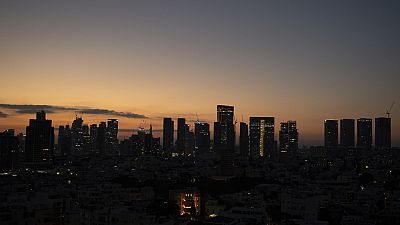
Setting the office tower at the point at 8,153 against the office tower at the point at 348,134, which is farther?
the office tower at the point at 348,134

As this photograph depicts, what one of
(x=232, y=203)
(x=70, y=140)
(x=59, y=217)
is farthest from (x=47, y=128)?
(x=59, y=217)

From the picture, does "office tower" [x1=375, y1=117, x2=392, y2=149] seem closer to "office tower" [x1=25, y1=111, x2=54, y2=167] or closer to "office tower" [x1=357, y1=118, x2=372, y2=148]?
"office tower" [x1=357, y1=118, x2=372, y2=148]

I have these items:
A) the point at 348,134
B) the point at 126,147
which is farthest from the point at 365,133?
the point at 126,147

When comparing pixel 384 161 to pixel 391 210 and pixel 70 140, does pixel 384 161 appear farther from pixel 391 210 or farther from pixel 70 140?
pixel 70 140

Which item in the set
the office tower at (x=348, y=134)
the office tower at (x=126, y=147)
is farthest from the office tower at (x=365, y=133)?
the office tower at (x=126, y=147)

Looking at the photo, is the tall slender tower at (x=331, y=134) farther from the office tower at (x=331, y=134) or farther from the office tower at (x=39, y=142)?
the office tower at (x=39, y=142)
